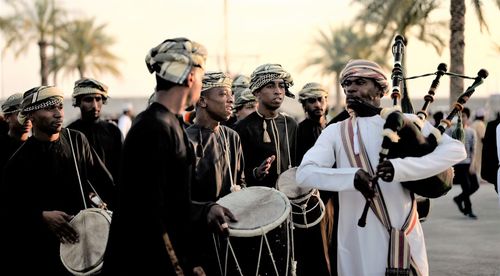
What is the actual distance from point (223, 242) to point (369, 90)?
4.55 feet

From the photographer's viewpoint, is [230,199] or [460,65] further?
[460,65]

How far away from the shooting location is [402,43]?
5.74 meters

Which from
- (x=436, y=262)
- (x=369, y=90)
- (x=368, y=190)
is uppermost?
(x=369, y=90)

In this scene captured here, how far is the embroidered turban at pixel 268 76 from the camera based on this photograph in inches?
320

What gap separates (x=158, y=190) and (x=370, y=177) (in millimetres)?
1433

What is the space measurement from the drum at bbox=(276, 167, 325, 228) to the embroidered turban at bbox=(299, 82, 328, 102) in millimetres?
2180

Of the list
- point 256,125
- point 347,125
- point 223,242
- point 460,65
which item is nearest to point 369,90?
point 347,125

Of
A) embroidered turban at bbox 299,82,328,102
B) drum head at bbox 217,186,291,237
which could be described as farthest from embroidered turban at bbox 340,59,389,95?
embroidered turban at bbox 299,82,328,102

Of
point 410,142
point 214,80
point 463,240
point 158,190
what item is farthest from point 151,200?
point 463,240

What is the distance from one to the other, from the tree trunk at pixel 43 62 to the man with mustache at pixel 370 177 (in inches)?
1247

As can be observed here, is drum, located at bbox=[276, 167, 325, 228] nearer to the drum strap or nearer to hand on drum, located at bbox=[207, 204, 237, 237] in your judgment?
the drum strap

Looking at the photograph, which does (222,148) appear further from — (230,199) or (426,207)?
(426,207)

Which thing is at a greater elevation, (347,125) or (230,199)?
(347,125)

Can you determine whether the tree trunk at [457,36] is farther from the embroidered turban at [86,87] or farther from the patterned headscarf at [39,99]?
the patterned headscarf at [39,99]
